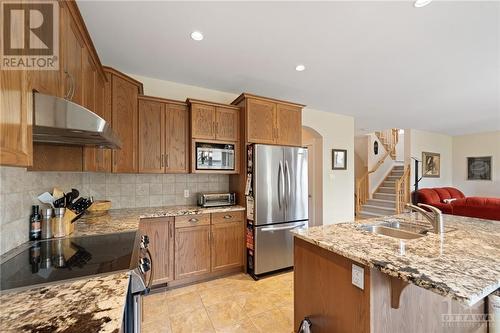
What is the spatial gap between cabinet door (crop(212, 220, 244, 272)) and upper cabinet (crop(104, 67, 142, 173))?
1.29 metres

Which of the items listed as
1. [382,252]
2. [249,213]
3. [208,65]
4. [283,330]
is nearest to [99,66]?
[208,65]

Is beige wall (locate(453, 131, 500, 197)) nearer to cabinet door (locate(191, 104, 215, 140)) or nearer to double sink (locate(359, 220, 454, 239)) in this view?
double sink (locate(359, 220, 454, 239))

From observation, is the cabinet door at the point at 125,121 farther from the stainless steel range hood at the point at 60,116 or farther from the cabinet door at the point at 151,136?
the stainless steel range hood at the point at 60,116

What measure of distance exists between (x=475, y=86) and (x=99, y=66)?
510 cm

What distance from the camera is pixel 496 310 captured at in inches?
54.9

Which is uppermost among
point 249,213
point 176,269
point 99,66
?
point 99,66

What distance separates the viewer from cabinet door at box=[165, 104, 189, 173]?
2738mm

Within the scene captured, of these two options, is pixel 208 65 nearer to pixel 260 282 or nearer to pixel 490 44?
pixel 260 282

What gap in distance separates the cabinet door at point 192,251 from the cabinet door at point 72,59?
5.53 feet

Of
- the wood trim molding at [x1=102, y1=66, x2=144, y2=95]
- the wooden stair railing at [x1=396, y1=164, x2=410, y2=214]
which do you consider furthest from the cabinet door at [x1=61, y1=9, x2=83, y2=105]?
the wooden stair railing at [x1=396, y1=164, x2=410, y2=214]

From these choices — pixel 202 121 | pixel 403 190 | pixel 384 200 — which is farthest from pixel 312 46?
pixel 384 200

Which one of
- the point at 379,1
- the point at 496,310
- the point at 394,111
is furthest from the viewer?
the point at 394,111

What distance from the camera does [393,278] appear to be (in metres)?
1.19

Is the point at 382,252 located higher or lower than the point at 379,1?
lower
